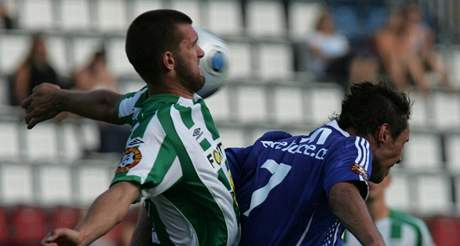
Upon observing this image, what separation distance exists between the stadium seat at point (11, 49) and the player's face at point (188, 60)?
9649mm

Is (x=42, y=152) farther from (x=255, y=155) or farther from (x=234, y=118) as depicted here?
(x=255, y=155)

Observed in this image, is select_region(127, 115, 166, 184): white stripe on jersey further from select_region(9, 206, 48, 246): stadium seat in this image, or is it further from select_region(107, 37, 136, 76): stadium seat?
select_region(107, 37, 136, 76): stadium seat

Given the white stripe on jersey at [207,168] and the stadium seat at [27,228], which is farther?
the stadium seat at [27,228]

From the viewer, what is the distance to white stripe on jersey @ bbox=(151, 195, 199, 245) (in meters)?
6.80

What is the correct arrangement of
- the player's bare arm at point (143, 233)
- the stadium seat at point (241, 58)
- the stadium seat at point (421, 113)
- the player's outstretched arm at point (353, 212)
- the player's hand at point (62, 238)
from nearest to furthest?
the player's hand at point (62, 238) → the player's outstretched arm at point (353, 212) → the player's bare arm at point (143, 233) → the stadium seat at point (241, 58) → the stadium seat at point (421, 113)

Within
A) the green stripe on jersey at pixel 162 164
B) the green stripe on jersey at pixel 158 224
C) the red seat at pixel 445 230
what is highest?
the green stripe on jersey at pixel 162 164

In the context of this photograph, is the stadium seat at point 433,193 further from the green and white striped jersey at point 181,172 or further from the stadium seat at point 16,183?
the green and white striped jersey at point 181,172

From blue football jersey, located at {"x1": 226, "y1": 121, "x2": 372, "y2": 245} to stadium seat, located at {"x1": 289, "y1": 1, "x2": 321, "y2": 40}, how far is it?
11.2m

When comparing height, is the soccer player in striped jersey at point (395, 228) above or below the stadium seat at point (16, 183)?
above

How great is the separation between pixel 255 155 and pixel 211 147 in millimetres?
523

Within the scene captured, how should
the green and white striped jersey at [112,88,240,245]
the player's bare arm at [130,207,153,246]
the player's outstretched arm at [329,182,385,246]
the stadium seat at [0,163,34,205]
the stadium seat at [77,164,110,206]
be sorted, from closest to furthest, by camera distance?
the player's outstretched arm at [329,182,385,246]
the green and white striped jersey at [112,88,240,245]
the player's bare arm at [130,207,153,246]
the stadium seat at [0,163,34,205]
the stadium seat at [77,164,110,206]

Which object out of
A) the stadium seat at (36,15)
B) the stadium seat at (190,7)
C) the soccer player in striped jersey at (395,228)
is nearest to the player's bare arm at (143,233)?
the soccer player in striped jersey at (395,228)

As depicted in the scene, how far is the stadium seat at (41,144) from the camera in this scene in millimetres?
16000

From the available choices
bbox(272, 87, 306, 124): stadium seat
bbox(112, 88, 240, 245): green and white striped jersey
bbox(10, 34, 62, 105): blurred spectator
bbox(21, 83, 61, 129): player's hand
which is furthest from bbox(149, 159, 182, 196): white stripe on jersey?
bbox(272, 87, 306, 124): stadium seat
